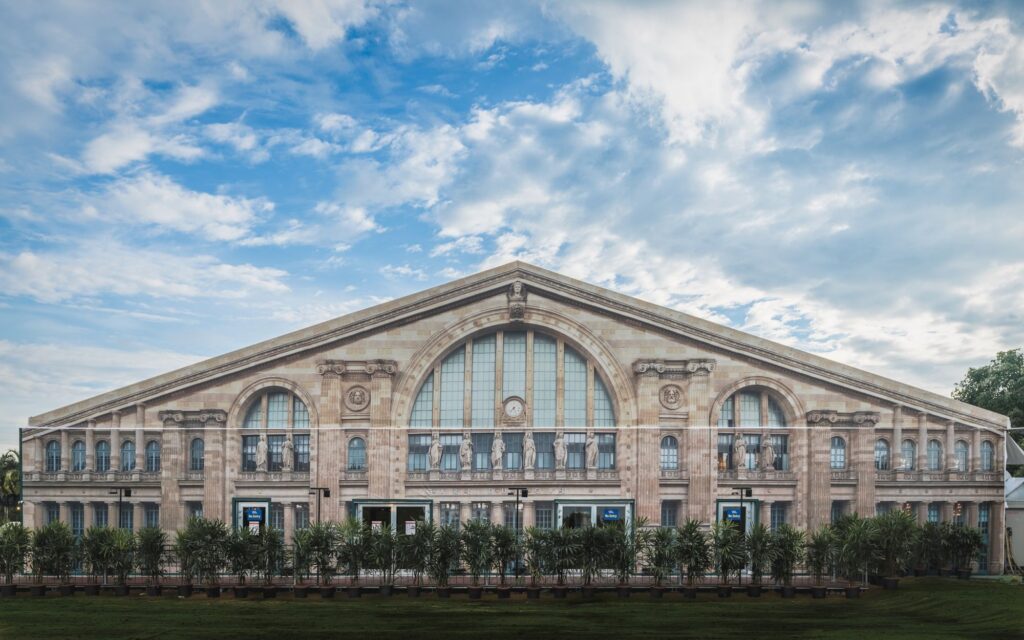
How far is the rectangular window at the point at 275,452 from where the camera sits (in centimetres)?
4331

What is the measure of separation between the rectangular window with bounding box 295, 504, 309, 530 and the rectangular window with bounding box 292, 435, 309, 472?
5.74ft

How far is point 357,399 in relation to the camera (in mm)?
43344

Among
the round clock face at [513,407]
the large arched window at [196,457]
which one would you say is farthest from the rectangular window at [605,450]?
the large arched window at [196,457]

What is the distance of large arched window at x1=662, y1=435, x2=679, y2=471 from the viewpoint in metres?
43.1

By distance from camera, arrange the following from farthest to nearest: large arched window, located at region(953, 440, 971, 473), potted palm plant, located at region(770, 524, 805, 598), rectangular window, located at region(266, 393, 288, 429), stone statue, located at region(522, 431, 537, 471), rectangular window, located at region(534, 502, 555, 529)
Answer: rectangular window, located at region(266, 393, 288, 429) → large arched window, located at region(953, 440, 971, 473) → rectangular window, located at region(534, 502, 555, 529) → stone statue, located at region(522, 431, 537, 471) → potted palm plant, located at region(770, 524, 805, 598)

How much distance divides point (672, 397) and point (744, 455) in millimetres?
4408

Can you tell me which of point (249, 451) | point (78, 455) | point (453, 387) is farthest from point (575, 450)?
point (78, 455)

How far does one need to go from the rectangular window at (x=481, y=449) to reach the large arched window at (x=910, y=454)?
19.9m

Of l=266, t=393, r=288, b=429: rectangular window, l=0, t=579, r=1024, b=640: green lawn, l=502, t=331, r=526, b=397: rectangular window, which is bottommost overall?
l=0, t=579, r=1024, b=640: green lawn

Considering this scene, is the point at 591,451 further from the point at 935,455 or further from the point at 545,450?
the point at 935,455

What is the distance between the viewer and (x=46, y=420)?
43406mm

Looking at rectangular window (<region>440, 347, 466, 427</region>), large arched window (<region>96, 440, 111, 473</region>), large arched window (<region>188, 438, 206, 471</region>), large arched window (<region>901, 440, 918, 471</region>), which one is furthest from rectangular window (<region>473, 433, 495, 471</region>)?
large arched window (<region>901, 440, 918, 471</region>)

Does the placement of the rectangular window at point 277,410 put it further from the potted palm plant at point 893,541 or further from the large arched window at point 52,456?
the potted palm plant at point 893,541

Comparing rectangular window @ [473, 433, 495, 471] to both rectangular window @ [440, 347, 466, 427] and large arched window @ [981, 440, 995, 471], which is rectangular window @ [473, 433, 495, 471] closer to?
rectangular window @ [440, 347, 466, 427]
